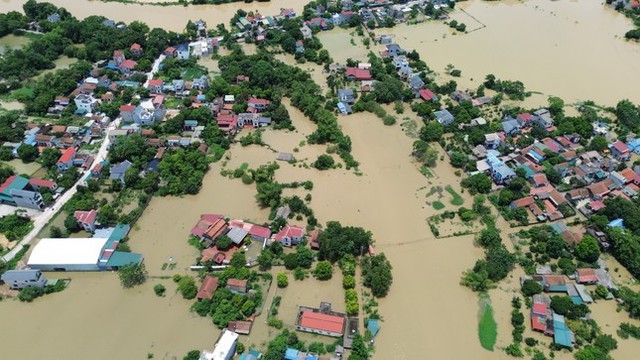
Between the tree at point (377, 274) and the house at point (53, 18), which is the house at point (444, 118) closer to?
the tree at point (377, 274)

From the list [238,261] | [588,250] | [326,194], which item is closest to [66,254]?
[238,261]

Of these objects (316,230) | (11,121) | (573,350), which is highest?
(11,121)

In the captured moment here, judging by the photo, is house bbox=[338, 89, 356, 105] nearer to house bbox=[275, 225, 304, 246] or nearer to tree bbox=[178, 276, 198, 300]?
house bbox=[275, 225, 304, 246]

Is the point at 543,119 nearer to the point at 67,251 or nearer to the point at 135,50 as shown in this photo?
the point at 67,251

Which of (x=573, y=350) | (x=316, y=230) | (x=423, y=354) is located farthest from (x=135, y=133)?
(x=573, y=350)

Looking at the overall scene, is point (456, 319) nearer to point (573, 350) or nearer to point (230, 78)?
point (573, 350)
